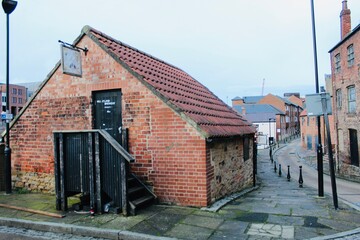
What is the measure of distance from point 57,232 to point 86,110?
12.1 ft

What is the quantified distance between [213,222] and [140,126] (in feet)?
10.4

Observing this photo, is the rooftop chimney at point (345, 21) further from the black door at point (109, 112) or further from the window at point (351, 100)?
the black door at point (109, 112)

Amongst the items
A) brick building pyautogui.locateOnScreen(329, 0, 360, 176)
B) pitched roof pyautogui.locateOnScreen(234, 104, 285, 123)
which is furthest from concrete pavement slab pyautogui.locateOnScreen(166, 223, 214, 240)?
pitched roof pyautogui.locateOnScreen(234, 104, 285, 123)

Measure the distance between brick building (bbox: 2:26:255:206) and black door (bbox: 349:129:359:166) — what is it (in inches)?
686

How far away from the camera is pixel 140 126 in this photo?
8086 millimetres

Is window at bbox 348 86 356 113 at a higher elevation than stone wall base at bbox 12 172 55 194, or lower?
higher

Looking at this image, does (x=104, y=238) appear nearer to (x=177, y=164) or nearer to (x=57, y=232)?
(x=57, y=232)

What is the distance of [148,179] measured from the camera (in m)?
7.88

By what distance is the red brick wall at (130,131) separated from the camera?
24.5 feet

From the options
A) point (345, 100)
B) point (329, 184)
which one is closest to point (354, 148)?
point (345, 100)

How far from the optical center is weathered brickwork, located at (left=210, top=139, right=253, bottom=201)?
8.07 metres

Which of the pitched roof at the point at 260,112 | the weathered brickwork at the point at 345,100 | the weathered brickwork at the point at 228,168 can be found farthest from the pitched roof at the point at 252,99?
the weathered brickwork at the point at 228,168

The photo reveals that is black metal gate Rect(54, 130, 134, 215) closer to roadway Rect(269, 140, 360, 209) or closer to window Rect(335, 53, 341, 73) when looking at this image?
roadway Rect(269, 140, 360, 209)

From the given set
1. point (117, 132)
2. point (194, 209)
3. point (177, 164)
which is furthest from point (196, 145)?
point (117, 132)
